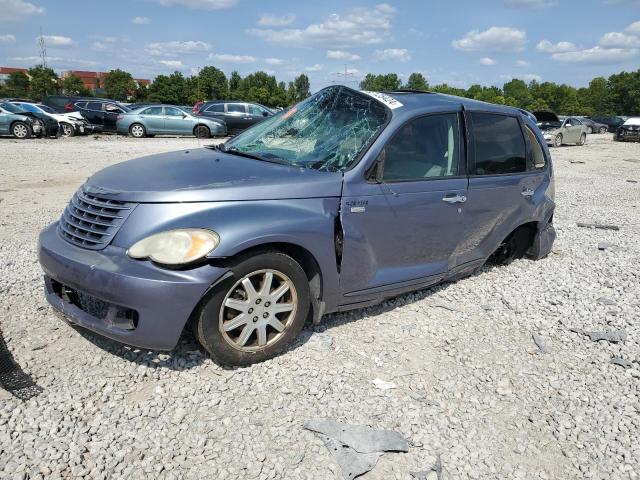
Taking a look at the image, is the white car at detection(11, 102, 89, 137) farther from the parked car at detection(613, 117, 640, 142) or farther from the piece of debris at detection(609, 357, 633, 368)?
the parked car at detection(613, 117, 640, 142)

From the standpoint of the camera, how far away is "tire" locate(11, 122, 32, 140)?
61.7 feet

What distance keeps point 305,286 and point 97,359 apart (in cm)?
142

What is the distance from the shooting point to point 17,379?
2.97 m

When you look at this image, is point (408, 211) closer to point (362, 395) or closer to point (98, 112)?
point (362, 395)

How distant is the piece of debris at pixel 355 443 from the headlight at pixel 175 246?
1.15 meters

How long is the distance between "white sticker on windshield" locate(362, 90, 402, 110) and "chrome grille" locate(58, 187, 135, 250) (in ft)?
6.98

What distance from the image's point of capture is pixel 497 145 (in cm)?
465

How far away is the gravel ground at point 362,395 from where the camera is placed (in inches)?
99.5

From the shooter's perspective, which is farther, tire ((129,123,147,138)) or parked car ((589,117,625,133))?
parked car ((589,117,625,133))

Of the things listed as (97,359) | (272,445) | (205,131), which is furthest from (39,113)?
(272,445)

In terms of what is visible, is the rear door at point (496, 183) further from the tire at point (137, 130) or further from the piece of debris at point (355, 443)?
the tire at point (137, 130)

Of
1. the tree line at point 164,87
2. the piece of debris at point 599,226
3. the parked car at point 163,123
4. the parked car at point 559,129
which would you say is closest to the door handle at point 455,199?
the piece of debris at point 599,226

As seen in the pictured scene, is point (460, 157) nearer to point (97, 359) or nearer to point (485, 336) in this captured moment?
point (485, 336)

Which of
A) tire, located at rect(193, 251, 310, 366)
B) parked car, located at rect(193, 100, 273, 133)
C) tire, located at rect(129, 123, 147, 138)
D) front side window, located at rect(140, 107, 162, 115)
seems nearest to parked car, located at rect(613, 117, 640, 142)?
parked car, located at rect(193, 100, 273, 133)
